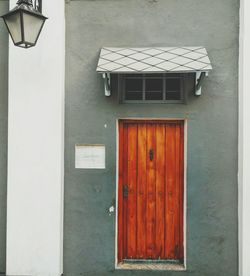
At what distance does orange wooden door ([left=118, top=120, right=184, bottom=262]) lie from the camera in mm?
5473

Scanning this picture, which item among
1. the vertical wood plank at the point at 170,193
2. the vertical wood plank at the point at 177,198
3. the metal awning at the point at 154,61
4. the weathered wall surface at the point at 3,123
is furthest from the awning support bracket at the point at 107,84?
the weathered wall surface at the point at 3,123

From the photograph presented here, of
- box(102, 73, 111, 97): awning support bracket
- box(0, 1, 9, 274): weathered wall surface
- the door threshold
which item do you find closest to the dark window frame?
box(102, 73, 111, 97): awning support bracket

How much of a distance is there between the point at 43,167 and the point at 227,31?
3568 mm

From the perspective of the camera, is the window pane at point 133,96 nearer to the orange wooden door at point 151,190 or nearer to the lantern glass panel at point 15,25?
the orange wooden door at point 151,190

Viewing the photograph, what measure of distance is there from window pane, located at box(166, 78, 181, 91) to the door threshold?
9.17 feet

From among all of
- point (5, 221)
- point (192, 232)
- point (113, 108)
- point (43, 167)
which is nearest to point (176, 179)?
point (192, 232)

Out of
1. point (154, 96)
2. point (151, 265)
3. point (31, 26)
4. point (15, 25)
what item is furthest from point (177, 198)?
point (15, 25)

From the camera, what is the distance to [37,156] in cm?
529

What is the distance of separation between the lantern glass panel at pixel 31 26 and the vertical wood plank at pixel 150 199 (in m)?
2.19

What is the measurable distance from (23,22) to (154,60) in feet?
6.18
